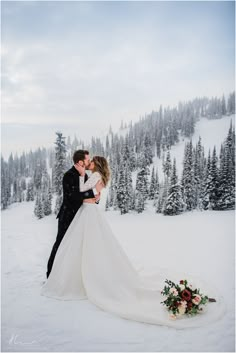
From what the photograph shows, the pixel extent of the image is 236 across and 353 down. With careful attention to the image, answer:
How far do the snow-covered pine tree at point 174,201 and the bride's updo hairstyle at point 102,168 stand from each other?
2126 centimetres

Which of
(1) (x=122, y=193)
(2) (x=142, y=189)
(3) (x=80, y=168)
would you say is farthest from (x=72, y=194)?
(2) (x=142, y=189)

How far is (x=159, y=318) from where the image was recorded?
13.6ft

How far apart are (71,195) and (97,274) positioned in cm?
156

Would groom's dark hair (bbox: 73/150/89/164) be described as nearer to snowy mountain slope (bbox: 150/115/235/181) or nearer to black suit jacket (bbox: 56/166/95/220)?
black suit jacket (bbox: 56/166/95/220)

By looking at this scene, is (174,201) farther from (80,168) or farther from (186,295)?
(186,295)

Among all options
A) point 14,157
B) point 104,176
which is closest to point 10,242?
point 104,176

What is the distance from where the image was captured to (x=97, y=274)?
5016 millimetres

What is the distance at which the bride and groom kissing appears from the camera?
4859mm

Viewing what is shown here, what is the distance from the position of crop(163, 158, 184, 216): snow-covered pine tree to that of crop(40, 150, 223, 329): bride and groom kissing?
20.8 m

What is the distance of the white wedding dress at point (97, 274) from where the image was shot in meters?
4.80

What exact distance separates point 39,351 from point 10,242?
7.39 metres

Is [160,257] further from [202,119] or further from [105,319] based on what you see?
[202,119]

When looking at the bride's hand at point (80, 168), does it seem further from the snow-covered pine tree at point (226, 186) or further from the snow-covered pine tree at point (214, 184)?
the snow-covered pine tree at point (214, 184)

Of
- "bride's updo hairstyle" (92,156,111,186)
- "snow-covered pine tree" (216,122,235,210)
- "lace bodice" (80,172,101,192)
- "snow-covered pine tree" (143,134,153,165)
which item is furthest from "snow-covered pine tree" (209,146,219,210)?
"snow-covered pine tree" (143,134,153,165)
